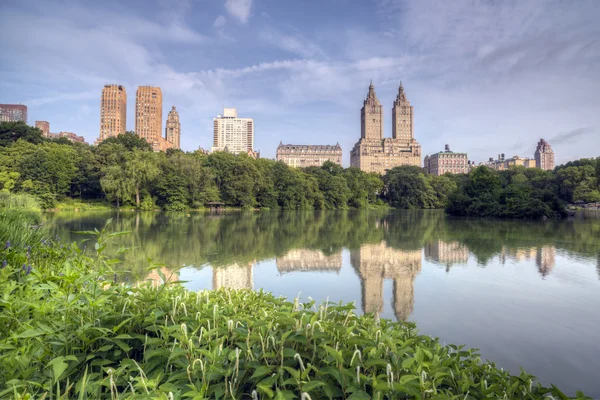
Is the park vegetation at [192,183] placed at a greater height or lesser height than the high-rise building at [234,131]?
lesser

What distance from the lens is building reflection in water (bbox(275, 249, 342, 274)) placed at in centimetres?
798

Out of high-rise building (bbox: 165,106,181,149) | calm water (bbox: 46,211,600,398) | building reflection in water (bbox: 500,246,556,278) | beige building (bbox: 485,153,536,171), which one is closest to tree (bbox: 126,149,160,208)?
calm water (bbox: 46,211,600,398)

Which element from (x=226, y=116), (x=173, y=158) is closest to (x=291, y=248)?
(x=173, y=158)

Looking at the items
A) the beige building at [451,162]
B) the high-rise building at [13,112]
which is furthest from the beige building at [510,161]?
the high-rise building at [13,112]

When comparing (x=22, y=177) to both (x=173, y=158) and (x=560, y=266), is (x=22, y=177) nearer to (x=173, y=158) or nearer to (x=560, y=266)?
(x=173, y=158)

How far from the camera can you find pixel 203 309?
7.05 feet

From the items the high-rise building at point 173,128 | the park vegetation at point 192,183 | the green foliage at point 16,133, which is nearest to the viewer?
the park vegetation at point 192,183

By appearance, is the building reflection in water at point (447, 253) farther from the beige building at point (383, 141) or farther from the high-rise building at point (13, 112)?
the high-rise building at point (13, 112)

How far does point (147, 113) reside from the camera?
5236 inches

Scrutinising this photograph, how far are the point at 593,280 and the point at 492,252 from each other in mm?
3596

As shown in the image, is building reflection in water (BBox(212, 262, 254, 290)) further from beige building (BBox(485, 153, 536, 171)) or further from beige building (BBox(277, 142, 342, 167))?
beige building (BBox(485, 153, 536, 171))

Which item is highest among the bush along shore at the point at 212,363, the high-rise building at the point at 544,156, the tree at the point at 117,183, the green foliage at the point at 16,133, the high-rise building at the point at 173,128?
the high-rise building at the point at 173,128

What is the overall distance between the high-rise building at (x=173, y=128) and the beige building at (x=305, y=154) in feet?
150

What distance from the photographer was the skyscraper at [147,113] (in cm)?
13200
